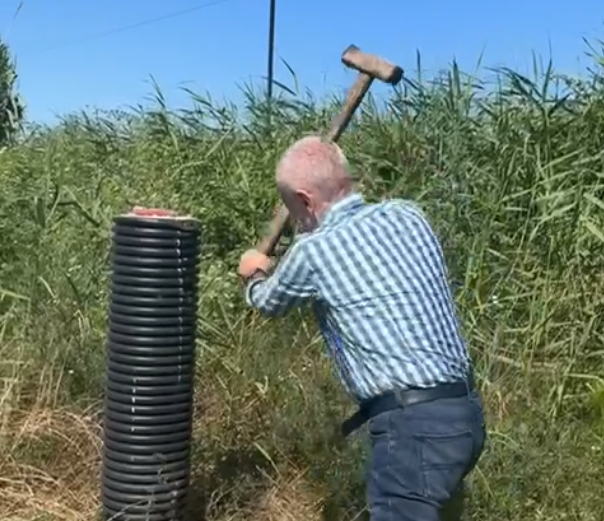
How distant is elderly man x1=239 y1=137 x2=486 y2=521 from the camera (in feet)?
9.20

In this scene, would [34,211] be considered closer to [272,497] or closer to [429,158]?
[429,158]

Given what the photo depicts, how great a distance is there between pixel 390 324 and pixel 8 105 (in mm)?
9380

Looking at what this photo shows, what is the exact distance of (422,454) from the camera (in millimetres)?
2799

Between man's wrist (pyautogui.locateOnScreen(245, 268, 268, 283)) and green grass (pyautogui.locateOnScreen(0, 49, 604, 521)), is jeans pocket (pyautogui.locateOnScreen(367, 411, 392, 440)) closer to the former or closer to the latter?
man's wrist (pyautogui.locateOnScreen(245, 268, 268, 283))

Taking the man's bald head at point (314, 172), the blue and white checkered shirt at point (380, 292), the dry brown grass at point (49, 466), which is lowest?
the dry brown grass at point (49, 466)

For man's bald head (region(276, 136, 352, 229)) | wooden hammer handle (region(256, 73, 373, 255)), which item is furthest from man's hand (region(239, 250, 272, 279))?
wooden hammer handle (region(256, 73, 373, 255))

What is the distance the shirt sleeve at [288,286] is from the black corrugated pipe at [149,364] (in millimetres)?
582

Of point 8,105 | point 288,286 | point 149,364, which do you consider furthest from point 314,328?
point 8,105

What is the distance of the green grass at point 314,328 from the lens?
13.5ft

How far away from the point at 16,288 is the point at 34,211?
2.36ft

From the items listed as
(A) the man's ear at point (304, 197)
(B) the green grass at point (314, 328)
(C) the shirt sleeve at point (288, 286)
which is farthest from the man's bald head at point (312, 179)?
(B) the green grass at point (314, 328)

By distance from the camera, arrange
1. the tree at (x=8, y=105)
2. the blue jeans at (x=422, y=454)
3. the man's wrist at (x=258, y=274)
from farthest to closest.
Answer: the tree at (x=8, y=105) → the man's wrist at (x=258, y=274) → the blue jeans at (x=422, y=454)

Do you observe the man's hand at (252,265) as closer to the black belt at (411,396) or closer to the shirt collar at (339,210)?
the shirt collar at (339,210)

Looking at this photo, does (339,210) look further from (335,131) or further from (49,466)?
(49,466)
